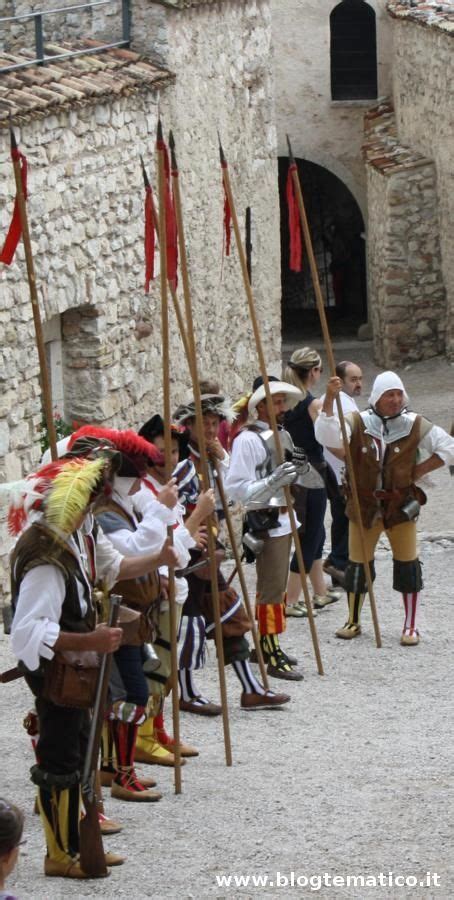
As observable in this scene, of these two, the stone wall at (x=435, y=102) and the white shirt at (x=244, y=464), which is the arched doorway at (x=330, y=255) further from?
the white shirt at (x=244, y=464)

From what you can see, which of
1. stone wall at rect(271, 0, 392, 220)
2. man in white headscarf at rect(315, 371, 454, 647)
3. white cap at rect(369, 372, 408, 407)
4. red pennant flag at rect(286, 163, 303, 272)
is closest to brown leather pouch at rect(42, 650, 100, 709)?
man in white headscarf at rect(315, 371, 454, 647)

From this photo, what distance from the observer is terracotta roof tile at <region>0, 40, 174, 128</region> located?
8.70 metres

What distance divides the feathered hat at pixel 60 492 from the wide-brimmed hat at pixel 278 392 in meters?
2.45

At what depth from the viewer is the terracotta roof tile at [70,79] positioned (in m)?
8.70

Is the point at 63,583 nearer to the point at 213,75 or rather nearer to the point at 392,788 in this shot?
the point at 392,788

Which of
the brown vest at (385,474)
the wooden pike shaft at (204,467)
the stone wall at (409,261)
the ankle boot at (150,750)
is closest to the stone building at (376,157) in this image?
the stone wall at (409,261)

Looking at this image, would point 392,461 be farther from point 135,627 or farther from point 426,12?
point 426,12

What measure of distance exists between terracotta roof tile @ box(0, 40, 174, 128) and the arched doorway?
1168 centimetres

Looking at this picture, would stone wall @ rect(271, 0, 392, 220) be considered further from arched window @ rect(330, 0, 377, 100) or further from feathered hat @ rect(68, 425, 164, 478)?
feathered hat @ rect(68, 425, 164, 478)

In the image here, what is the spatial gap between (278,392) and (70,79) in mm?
2970

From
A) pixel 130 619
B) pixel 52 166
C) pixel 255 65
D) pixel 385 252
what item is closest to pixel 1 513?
pixel 52 166

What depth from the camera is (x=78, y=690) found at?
485 cm

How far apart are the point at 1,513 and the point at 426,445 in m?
2.17

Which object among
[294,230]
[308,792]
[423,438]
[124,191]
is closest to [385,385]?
[423,438]
